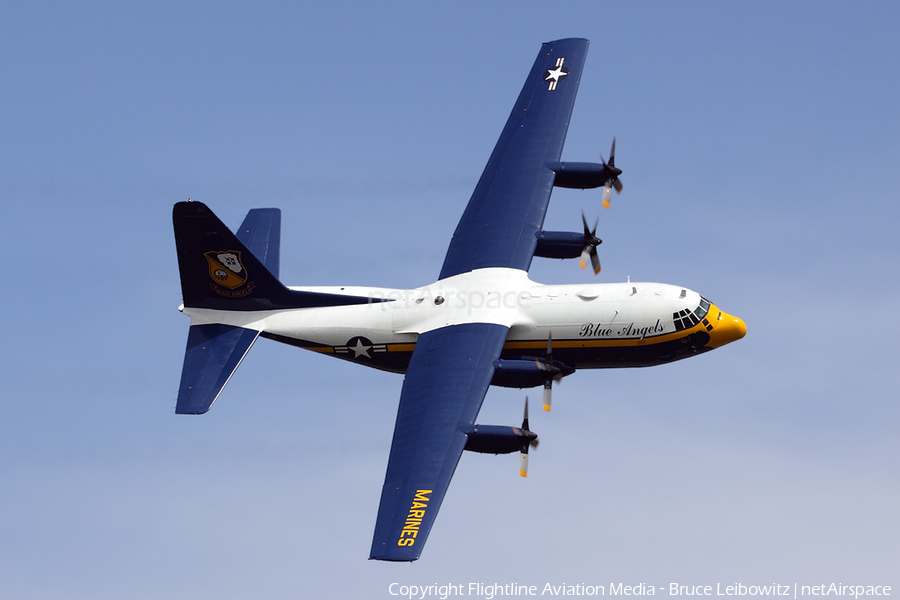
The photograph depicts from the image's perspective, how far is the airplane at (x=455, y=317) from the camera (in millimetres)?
58344

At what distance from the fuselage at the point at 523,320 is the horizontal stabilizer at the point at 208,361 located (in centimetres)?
61

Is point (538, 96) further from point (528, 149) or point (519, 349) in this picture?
point (519, 349)

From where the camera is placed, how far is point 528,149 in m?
68.5

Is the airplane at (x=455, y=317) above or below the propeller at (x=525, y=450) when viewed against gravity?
above

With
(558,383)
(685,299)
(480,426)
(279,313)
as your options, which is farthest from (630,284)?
(279,313)

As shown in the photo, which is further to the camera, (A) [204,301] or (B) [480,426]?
(A) [204,301]

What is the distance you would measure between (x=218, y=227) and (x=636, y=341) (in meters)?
19.8

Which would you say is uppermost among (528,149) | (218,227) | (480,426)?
(528,149)

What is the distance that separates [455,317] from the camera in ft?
200

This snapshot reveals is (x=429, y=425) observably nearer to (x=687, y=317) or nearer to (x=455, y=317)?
(x=455, y=317)

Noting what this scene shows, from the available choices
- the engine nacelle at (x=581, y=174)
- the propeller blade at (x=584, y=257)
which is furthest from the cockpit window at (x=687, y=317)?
the engine nacelle at (x=581, y=174)

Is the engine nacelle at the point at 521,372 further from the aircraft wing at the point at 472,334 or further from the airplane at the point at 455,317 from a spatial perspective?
the aircraft wing at the point at 472,334

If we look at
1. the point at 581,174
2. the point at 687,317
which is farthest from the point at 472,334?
the point at 581,174

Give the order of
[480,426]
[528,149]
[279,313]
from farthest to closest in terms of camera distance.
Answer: [528,149]
[279,313]
[480,426]
